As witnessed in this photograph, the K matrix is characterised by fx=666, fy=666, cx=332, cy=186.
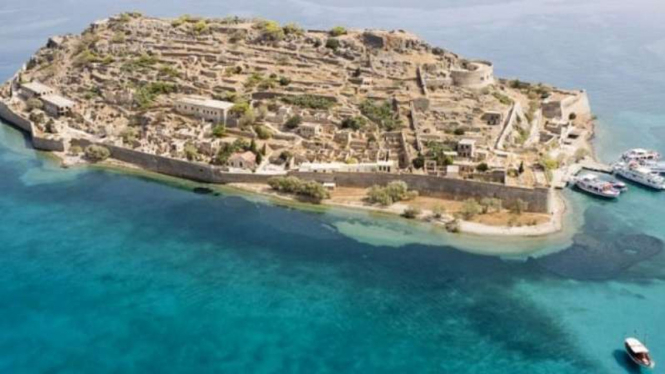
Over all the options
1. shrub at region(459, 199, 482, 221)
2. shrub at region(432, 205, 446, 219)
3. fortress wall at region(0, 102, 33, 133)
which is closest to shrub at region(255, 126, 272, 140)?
shrub at region(432, 205, 446, 219)

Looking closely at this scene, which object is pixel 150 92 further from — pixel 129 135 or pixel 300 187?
pixel 300 187

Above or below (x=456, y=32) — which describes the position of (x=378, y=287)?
below

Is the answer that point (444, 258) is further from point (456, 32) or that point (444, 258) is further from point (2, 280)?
point (456, 32)

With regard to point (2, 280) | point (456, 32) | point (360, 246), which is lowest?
point (2, 280)

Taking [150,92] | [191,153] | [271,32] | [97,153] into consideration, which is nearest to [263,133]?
[191,153]

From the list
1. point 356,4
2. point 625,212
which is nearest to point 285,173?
point 625,212
